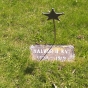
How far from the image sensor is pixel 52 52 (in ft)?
14.4

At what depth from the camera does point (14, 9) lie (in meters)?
5.15

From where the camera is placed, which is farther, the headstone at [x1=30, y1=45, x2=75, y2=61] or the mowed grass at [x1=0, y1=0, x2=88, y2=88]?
the headstone at [x1=30, y1=45, x2=75, y2=61]

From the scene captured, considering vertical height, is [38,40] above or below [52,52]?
above

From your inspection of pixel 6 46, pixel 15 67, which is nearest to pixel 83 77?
pixel 15 67

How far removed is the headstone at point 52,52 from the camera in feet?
14.1

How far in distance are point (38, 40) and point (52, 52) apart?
37cm

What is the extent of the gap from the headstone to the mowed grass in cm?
9

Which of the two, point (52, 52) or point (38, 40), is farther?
point (38, 40)

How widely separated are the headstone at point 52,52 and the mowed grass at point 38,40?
87mm

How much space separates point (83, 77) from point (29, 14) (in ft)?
5.78

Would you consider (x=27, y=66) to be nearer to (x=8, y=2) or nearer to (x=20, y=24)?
(x=20, y=24)

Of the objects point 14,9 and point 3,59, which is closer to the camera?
point 3,59

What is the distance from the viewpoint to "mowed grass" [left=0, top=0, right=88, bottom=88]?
4.02 m

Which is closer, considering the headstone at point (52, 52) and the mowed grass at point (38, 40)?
the mowed grass at point (38, 40)
